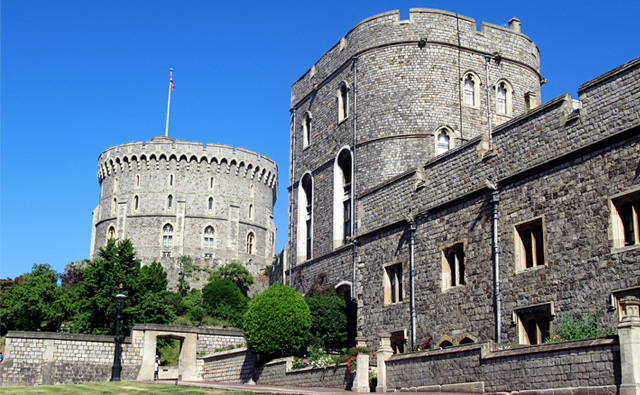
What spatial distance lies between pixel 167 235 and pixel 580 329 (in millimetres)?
56806

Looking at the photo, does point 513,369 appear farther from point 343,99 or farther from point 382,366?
point 343,99

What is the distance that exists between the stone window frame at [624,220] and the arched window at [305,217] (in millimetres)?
17471

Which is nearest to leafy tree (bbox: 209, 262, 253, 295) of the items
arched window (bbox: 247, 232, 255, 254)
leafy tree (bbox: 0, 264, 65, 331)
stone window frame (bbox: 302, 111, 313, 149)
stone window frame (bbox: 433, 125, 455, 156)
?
arched window (bbox: 247, 232, 255, 254)

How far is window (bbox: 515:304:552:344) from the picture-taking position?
16.6m

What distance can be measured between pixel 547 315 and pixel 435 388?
294 centimetres

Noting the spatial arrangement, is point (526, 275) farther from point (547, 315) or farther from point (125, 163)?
point (125, 163)

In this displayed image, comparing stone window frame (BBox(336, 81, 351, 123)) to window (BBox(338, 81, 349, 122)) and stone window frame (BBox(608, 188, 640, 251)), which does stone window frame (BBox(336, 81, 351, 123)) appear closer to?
window (BBox(338, 81, 349, 122))

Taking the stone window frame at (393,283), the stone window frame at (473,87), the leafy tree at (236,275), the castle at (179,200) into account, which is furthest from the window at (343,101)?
the castle at (179,200)

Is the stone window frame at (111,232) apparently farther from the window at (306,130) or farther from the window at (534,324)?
the window at (534,324)

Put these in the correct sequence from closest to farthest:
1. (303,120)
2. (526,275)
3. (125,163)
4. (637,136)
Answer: (637,136), (526,275), (303,120), (125,163)

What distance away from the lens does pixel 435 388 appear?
632 inches

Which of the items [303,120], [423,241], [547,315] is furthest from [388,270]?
[303,120]

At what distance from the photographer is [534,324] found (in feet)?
55.8

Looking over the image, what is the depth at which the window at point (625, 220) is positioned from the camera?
1467cm
